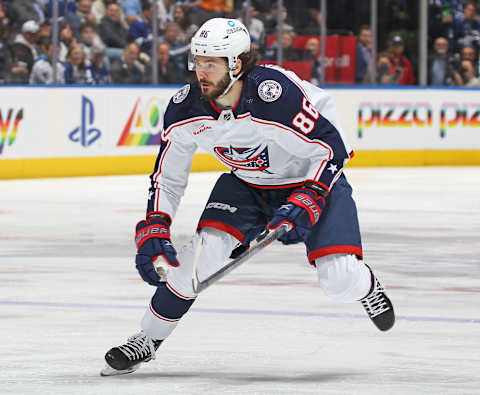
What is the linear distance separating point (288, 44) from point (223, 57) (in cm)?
1203

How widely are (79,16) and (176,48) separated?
159 centimetres

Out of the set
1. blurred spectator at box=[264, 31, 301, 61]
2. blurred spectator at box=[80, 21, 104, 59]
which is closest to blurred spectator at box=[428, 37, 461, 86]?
blurred spectator at box=[264, 31, 301, 61]

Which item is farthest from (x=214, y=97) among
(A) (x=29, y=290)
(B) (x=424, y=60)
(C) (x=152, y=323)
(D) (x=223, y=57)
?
(B) (x=424, y=60)

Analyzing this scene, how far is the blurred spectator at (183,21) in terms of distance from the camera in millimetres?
15281

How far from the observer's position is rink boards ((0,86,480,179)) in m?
13.7

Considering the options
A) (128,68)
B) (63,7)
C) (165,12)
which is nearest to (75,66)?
(63,7)

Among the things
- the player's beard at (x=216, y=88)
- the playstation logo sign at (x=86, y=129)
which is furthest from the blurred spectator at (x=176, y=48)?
the player's beard at (x=216, y=88)

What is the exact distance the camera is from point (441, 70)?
1750cm

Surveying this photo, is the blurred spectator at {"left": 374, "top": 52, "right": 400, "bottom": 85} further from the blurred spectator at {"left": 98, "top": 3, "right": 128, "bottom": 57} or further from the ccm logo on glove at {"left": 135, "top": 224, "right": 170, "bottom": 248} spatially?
the ccm logo on glove at {"left": 135, "top": 224, "right": 170, "bottom": 248}

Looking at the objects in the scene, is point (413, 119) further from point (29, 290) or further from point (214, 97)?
point (214, 97)

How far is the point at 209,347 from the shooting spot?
4977 millimetres

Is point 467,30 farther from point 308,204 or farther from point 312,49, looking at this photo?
point 308,204

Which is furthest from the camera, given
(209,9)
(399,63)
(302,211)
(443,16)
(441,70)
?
(443,16)

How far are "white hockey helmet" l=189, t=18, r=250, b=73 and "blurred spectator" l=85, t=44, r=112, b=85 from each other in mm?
9983
